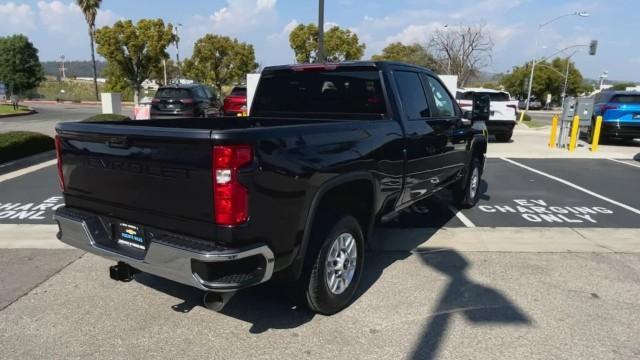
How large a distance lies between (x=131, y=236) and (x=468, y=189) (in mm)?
4914

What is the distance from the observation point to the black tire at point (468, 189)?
252 inches

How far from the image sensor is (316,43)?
40.2 metres

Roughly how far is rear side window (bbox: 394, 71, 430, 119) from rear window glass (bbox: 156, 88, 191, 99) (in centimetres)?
1362

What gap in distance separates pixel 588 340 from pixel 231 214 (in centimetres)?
265

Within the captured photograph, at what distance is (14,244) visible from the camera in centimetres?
503

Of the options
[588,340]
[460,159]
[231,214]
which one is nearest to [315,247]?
[231,214]

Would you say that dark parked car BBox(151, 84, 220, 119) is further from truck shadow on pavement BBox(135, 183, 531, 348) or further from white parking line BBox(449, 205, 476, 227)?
truck shadow on pavement BBox(135, 183, 531, 348)

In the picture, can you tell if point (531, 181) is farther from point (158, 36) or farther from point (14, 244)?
point (158, 36)

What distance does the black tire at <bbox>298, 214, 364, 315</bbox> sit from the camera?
3.22 meters

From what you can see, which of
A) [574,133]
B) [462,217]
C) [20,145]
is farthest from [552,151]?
[20,145]

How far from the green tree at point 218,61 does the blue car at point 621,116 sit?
1410 inches

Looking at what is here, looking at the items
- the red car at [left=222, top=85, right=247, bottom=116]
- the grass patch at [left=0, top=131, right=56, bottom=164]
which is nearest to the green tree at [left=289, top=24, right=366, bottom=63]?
the red car at [left=222, top=85, right=247, bottom=116]

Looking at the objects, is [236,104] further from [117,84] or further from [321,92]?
[117,84]

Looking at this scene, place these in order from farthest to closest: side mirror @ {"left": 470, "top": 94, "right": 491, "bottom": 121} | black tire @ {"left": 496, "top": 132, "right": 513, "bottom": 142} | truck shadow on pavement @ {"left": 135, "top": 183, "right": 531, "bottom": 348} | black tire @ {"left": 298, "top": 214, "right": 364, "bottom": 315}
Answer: black tire @ {"left": 496, "top": 132, "right": 513, "bottom": 142} < side mirror @ {"left": 470, "top": 94, "right": 491, "bottom": 121} < truck shadow on pavement @ {"left": 135, "top": 183, "right": 531, "bottom": 348} < black tire @ {"left": 298, "top": 214, "right": 364, "bottom": 315}
